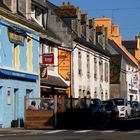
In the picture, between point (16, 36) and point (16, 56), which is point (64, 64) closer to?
point (16, 56)

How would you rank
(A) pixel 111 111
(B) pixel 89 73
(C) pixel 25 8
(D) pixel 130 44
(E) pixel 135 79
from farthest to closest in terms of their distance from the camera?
(D) pixel 130 44, (E) pixel 135 79, (B) pixel 89 73, (A) pixel 111 111, (C) pixel 25 8

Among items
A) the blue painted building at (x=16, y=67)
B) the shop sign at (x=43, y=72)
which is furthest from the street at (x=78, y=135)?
the shop sign at (x=43, y=72)

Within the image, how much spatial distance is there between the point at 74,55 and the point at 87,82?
232 inches

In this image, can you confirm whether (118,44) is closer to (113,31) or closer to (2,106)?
(113,31)

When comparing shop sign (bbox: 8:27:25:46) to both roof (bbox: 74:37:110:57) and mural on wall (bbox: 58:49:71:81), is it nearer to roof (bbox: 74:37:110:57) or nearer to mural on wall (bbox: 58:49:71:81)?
mural on wall (bbox: 58:49:71:81)

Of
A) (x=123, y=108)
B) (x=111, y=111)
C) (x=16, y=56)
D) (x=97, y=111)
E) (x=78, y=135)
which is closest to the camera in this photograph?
(x=78, y=135)

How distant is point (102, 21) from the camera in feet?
266

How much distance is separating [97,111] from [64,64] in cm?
785

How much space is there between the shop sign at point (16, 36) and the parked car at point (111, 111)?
41.2 ft

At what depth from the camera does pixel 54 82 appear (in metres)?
44.8

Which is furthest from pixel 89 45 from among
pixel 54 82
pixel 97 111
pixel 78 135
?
pixel 78 135

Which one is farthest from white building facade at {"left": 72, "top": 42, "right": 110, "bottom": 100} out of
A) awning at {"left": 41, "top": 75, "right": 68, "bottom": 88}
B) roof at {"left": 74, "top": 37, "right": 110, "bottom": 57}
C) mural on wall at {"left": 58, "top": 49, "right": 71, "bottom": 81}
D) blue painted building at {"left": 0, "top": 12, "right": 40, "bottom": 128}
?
blue painted building at {"left": 0, "top": 12, "right": 40, "bottom": 128}

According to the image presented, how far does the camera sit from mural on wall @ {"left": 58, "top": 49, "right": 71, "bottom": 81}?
49.1 m

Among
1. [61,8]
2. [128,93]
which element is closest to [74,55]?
[61,8]
